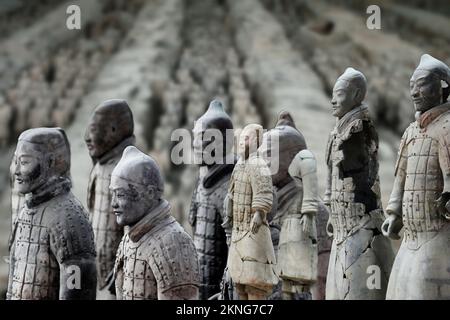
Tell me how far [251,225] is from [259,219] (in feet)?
0.23

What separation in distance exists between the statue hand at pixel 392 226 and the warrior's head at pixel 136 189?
5.06 feet

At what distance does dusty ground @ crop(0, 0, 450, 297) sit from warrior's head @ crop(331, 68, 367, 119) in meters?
6.04

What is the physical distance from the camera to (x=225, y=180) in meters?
9.18

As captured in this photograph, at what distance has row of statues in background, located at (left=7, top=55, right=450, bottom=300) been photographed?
7172 millimetres

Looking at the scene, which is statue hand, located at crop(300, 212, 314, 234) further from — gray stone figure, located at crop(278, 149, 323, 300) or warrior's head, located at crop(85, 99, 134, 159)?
warrior's head, located at crop(85, 99, 134, 159)

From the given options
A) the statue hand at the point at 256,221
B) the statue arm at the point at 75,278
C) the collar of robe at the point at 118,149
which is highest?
the collar of robe at the point at 118,149

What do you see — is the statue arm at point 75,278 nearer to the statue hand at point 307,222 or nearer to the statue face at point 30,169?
the statue face at point 30,169

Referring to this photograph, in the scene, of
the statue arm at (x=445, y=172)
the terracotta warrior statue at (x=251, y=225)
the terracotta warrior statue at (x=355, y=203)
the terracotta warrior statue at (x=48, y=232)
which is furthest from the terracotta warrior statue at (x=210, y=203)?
the statue arm at (x=445, y=172)

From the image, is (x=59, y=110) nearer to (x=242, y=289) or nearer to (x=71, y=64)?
(x=71, y=64)

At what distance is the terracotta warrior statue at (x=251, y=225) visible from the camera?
25.9 feet

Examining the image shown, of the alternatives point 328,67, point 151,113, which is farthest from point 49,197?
point 328,67

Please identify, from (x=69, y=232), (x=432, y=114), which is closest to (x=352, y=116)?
(x=432, y=114)

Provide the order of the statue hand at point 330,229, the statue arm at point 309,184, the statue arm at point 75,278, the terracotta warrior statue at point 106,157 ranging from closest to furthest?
the statue arm at point 75,278 → the statue hand at point 330,229 → the statue arm at point 309,184 → the terracotta warrior statue at point 106,157

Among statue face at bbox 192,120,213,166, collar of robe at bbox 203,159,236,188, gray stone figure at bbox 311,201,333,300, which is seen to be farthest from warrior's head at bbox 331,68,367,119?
statue face at bbox 192,120,213,166
